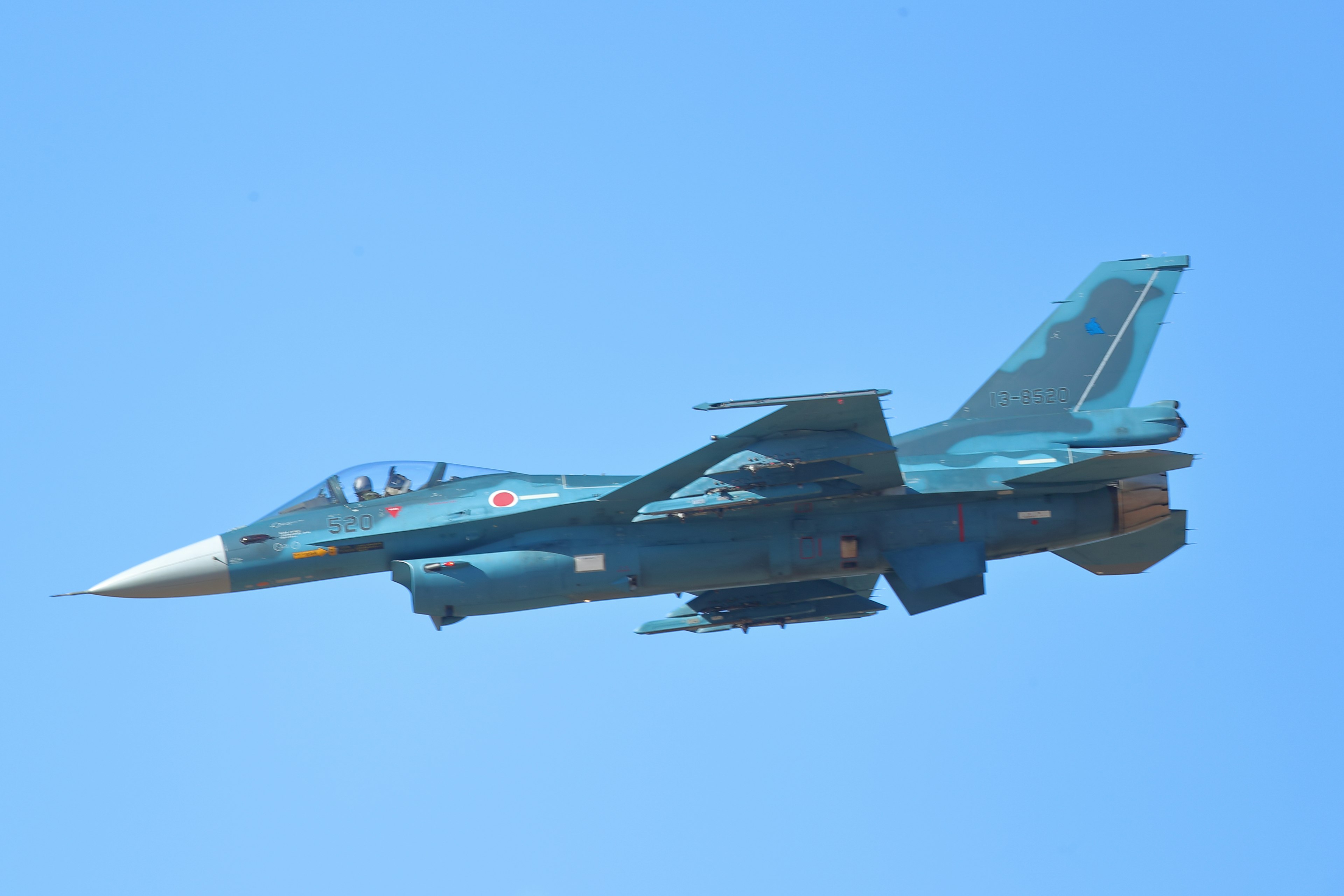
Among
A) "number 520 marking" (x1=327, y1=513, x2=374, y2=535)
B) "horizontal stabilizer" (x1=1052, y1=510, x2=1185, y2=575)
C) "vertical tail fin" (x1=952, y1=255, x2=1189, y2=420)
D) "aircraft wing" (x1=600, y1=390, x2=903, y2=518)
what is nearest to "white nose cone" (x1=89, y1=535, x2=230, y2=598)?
"number 520 marking" (x1=327, y1=513, x2=374, y2=535)

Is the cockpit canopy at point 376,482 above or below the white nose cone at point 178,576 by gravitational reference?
above

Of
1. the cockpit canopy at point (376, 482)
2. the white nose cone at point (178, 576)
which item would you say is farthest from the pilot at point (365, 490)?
the white nose cone at point (178, 576)

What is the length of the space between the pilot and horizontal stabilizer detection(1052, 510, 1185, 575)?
30.0 ft

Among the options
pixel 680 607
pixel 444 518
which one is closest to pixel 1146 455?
pixel 680 607

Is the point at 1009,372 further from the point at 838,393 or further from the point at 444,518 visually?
the point at 444,518

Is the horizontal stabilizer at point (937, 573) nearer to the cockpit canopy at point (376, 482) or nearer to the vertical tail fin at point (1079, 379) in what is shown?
the vertical tail fin at point (1079, 379)

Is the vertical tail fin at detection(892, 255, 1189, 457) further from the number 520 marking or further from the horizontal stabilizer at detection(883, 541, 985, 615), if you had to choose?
the number 520 marking

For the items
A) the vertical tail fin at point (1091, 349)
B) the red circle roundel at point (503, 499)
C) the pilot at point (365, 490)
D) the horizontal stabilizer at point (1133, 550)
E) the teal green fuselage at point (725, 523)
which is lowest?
the horizontal stabilizer at point (1133, 550)

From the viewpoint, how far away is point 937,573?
1664 centimetres

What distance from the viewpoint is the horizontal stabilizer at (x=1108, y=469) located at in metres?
16.3

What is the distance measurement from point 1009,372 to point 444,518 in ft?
25.9

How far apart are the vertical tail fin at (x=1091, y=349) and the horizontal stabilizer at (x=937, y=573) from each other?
2335 millimetres

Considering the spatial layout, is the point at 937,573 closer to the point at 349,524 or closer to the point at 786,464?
the point at 786,464

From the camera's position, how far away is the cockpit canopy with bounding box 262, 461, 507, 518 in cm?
1698
